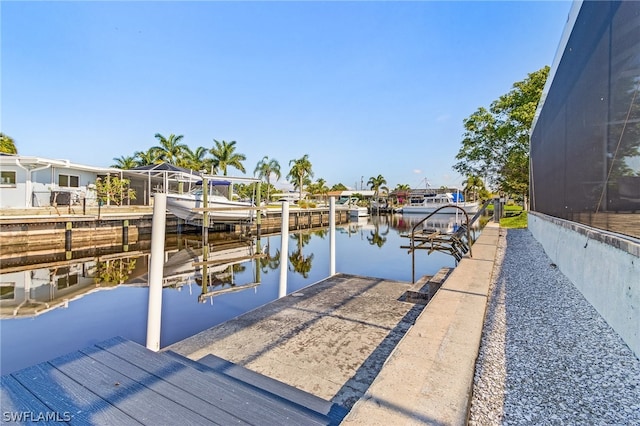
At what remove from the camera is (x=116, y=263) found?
10.8 m

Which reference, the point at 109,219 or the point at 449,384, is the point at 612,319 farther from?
the point at 109,219

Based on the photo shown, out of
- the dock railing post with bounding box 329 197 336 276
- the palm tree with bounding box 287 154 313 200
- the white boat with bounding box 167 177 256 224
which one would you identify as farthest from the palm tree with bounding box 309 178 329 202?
the dock railing post with bounding box 329 197 336 276

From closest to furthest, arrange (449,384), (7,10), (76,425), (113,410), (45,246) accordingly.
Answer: (76,425)
(113,410)
(449,384)
(7,10)
(45,246)

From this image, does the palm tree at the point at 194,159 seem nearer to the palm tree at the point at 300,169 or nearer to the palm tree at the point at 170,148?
the palm tree at the point at 170,148

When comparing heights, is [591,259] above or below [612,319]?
above

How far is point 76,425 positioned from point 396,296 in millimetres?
4472

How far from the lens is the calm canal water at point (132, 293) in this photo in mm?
5102

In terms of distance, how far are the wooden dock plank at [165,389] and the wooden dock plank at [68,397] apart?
0.20 metres

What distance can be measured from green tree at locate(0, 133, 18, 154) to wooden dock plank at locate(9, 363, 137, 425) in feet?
109

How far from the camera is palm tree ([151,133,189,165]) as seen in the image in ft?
105

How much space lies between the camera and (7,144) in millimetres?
25500

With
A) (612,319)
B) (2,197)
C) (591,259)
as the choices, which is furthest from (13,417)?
(2,197)

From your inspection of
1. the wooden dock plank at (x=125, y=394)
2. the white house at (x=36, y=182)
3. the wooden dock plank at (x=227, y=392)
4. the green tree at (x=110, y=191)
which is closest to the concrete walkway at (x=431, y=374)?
the wooden dock plank at (x=227, y=392)

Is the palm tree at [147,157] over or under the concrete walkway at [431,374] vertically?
over
